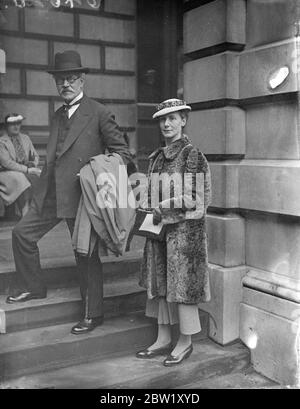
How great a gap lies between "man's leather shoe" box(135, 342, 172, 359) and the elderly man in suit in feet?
1.46

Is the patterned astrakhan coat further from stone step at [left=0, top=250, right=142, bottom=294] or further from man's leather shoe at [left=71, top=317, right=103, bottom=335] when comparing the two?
stone step at [left=0, top=250, right=142, bottom=294]

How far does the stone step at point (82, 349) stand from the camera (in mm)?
4078

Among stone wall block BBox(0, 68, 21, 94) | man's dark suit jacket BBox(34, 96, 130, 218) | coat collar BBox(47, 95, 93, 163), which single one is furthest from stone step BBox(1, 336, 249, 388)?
stone wall block BBox(0, 68, 21, 94)

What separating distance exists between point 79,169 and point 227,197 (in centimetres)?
140

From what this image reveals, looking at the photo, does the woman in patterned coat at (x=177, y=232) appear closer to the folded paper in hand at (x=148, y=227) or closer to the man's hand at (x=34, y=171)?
the folded paper in hand at (x=148, y=227)

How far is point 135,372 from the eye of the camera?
421 centimetres

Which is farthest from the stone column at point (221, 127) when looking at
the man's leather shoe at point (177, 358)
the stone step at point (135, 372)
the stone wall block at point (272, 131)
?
the man's leather shoe at point (177, 358)

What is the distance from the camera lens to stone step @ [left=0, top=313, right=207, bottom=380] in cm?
408

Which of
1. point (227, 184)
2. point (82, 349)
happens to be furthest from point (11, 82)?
point (82, 349)

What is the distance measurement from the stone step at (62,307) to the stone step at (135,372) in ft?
1.23

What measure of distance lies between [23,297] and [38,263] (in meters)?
0.31

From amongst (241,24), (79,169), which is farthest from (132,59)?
(79,169)

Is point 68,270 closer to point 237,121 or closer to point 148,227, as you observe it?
point 148,227
